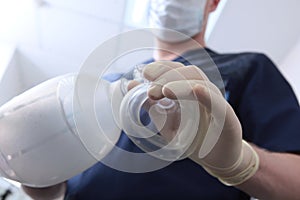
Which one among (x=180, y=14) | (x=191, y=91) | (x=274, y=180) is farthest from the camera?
(x=180, y=14)

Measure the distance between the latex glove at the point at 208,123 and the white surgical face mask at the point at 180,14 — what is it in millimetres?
603

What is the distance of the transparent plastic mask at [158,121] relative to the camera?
479 millimetres

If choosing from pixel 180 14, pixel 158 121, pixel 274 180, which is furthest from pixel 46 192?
pixel 180 14

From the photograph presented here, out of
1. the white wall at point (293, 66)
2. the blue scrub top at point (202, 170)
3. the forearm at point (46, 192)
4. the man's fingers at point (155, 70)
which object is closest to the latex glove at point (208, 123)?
the man's fingers at point (155, 70)

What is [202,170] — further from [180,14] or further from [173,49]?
[180,14]

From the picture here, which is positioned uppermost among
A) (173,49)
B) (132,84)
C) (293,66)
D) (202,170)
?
(132,84)

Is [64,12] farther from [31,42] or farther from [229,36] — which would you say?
[229,36]

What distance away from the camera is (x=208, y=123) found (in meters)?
0.49

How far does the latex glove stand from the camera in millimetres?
449

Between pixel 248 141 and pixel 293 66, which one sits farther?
pixel 293 66

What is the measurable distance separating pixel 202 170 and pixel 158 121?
0.87 feet

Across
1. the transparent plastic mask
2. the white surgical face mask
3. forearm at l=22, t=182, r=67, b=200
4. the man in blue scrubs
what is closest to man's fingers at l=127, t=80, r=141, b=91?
the transparent plastic mask

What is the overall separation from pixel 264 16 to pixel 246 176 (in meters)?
1.19

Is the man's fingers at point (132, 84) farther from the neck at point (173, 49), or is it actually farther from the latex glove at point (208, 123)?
the neck at point (173, 49)
